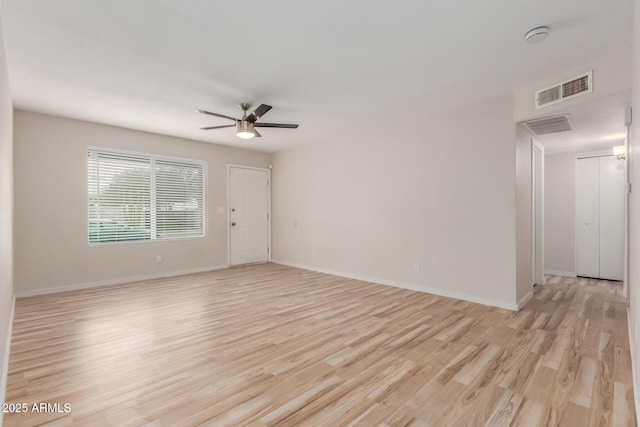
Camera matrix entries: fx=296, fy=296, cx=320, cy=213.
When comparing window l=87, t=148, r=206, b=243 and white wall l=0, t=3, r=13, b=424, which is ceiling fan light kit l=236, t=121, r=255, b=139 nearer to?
white wall l=0, t=3, r=13, b=424

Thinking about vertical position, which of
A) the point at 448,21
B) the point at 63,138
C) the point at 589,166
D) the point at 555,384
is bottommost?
the point at 555,384

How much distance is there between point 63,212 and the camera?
4598 millimetres

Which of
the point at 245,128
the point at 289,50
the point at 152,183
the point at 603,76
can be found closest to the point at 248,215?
the point at 152,183

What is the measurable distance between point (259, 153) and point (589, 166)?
6.55m

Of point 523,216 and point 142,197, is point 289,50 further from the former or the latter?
point 142,197

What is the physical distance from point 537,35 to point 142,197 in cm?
595

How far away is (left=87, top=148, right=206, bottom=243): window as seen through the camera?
496 centimetres

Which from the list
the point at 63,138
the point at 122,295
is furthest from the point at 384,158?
the point at 63,138

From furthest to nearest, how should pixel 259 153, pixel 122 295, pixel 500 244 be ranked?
pixel 259 153 → pixel 122 295 → pixel 500 244

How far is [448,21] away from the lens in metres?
2.29

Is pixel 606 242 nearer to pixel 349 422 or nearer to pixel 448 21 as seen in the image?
pixel 448 21

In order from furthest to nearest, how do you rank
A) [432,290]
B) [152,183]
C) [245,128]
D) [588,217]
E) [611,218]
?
[152,183], [588,217], [611,218], [432,290], [245,128]

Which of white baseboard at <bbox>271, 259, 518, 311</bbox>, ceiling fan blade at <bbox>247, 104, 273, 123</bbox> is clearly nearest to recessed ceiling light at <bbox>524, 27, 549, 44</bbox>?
ceiling fan blade at <bbox>247, 104, 273, 123</bbox>

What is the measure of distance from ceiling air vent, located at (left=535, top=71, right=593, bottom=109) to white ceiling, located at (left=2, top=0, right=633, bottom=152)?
0.19 metres
